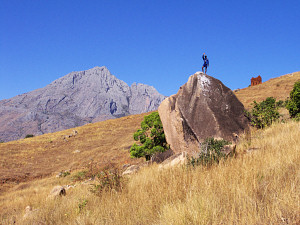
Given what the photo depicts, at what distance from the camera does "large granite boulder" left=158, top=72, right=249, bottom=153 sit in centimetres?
1120

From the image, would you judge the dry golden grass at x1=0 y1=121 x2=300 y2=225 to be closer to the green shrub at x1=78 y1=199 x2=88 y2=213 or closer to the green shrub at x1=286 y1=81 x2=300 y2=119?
the green shrub at x1=78 y1=199 x2=88 y2=213

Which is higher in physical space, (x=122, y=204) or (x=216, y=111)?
(x=216, y=111)

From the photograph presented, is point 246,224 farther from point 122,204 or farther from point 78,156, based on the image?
point 78,156

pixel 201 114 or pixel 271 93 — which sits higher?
pixel 271 93

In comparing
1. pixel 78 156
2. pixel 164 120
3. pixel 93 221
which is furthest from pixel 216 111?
pixel 78 156

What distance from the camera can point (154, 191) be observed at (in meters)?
4.25

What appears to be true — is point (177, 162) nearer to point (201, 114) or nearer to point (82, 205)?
point (82, 205)

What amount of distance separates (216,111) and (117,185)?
7.71 meters

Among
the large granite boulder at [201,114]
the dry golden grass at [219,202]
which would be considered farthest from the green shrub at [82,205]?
the large granite boulder at [201,114]

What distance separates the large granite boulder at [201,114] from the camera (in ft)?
36.7

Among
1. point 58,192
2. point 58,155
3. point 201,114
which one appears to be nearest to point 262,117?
point 201,114

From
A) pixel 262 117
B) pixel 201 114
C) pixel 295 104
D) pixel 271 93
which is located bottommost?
pixel 262 117

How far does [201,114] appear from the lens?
11.5 metres

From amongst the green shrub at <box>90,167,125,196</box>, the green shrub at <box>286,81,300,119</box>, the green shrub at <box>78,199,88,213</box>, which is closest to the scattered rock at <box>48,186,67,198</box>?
the green shrub at <box>90,167,125,196</box>
